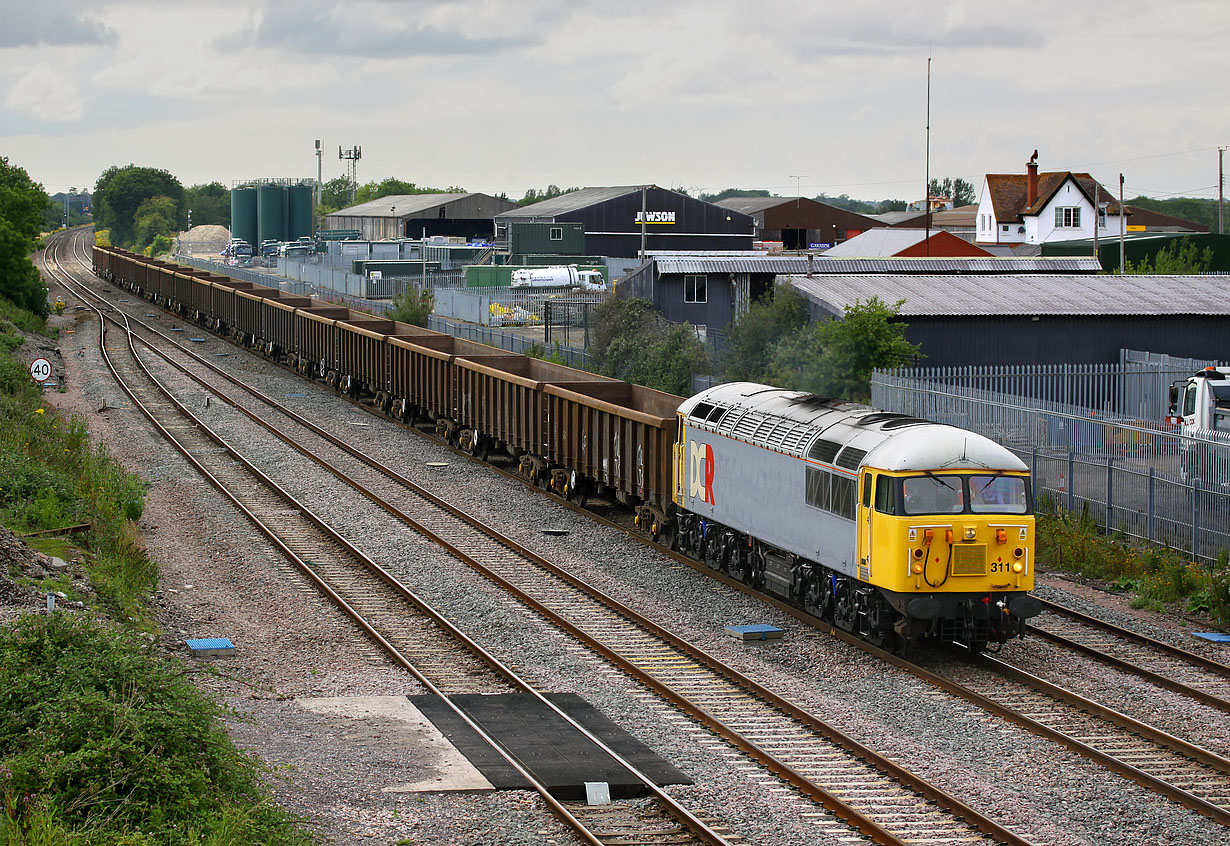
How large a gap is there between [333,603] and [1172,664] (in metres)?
11.1

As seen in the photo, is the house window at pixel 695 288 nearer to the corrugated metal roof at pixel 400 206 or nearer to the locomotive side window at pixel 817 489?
the locomotive side window at pixel 817 489

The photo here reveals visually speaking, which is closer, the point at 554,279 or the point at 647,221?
the point at 554,279

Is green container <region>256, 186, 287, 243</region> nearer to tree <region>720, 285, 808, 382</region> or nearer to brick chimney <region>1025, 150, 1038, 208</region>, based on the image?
brick chimney <region>1025, 150, 1038, 208</region>

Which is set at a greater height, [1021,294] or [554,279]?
[554,279]

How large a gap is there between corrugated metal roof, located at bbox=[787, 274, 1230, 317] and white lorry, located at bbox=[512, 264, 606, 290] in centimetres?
2999

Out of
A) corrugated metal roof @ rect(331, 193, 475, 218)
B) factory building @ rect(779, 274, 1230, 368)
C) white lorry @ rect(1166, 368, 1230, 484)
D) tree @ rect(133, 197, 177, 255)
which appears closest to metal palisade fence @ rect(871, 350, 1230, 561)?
white lorry @ rect(1166, 368, 1230, 484)

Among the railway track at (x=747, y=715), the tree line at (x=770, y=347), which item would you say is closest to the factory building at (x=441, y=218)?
the tree line at (x=770, y=347)

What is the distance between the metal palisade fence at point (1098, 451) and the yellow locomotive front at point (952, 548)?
6.36 meters

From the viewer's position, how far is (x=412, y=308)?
184 feet

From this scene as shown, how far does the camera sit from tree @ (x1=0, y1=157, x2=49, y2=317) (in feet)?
200

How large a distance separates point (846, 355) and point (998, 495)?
60.4 ft

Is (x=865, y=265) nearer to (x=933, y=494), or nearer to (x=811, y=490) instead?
(x=811, y=490)

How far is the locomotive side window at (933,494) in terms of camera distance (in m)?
15.5

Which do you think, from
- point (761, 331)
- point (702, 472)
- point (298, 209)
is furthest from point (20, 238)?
point (298, 209)
